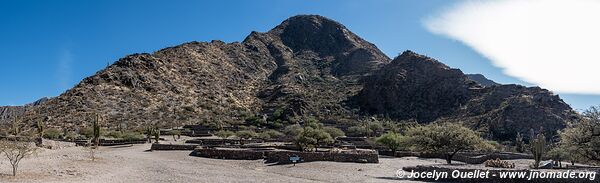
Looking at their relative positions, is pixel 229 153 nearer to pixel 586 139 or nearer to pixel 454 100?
pixel 586 139

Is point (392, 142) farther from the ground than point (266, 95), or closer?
closer

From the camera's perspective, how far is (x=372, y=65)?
177375 mm

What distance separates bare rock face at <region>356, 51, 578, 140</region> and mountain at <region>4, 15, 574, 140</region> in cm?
27

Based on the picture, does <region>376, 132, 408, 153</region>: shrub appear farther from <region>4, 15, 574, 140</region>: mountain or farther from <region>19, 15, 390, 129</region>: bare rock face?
<region>19, 15, 390, 129</region>: bare rock face

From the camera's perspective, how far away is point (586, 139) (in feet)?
86.4

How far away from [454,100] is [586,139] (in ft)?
309

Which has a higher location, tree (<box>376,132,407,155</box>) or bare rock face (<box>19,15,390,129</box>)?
bare rock face (<box>19,15,390,129</box>)

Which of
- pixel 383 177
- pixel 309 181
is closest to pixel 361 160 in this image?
pixel 383 177

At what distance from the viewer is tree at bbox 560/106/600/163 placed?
25.8m

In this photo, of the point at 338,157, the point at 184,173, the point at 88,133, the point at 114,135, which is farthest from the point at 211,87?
the point at 184,173

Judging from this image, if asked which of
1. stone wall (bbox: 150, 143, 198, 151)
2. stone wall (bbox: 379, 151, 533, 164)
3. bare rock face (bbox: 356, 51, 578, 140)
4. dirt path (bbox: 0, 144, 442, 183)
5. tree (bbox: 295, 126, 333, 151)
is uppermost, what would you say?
bare rock face (bbox: 356, 51, 578, 140)

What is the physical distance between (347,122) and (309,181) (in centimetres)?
8278

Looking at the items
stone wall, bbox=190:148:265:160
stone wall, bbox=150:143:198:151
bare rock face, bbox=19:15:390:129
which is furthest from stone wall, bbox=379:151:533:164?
bare rock face, bbox=19:15:390:129

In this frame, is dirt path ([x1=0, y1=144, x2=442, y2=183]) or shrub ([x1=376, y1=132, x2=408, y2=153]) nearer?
dirt path ([x1=0, y1=144, x2=442, y2=183])
